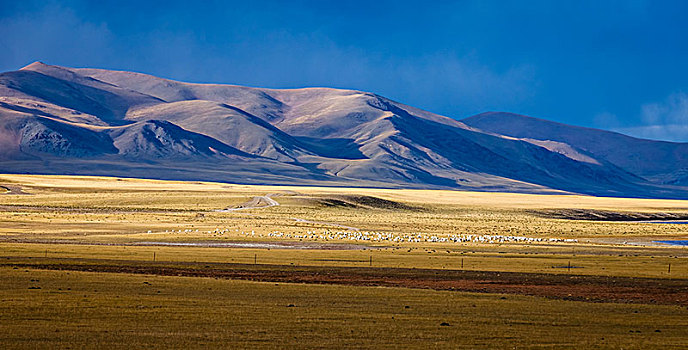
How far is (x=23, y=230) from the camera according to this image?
73.1m

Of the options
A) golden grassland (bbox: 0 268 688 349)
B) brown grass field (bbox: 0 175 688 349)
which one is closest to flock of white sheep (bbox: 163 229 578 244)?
brown grass field (bbox: 0 175 688 349)

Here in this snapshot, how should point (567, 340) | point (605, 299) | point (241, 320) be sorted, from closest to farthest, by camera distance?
point (567, 340) < point (241, 320) < point (605, 299)

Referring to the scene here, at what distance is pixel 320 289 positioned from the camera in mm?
35969

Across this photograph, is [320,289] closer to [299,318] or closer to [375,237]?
[299,318]

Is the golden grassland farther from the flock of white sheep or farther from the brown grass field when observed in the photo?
the flock of white sheep

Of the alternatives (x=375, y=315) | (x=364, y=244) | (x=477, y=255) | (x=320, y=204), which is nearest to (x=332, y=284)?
(x=375, y=315)

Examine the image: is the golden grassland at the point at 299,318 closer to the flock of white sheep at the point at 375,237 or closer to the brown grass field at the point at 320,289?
the brown grass field at the point at 320,289

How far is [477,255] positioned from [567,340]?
34.6 meters

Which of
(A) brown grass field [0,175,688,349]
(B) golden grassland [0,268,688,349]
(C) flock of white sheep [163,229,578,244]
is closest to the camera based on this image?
(B) golden grassland [0,268,688,349]

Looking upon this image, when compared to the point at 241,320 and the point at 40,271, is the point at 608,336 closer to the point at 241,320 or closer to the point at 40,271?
the point at 241,320

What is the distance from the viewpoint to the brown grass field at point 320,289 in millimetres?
24516

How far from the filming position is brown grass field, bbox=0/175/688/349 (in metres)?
24.5

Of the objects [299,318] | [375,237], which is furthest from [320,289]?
[375,237]

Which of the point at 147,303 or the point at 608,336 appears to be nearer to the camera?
the point at 608,336
